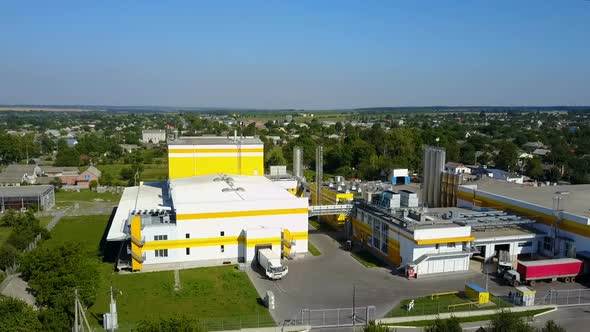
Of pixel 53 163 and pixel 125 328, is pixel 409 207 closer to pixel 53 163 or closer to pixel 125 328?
pixel 125 328

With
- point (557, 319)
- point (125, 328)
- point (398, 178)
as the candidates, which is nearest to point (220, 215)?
point (125, 328)

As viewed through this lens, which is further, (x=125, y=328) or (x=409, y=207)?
(x=409, y=207)

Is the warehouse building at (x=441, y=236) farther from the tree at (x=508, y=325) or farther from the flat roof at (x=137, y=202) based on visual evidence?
the flat roof at (x=137, y=202)

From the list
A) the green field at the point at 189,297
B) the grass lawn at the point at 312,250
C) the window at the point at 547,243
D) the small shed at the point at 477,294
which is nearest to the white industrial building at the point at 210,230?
the grass lawn at the point at 312,250

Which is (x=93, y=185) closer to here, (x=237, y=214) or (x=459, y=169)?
(x=237, y=214)

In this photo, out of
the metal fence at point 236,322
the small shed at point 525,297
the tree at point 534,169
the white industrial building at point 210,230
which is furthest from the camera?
the tree at point 534,169

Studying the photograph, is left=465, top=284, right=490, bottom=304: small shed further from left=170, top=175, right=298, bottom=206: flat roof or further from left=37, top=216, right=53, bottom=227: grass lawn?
left=37, top=216, right=53, bottom=227: grass lawn
